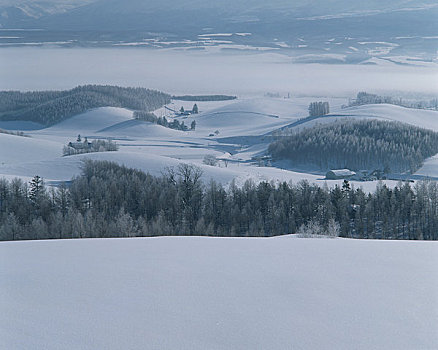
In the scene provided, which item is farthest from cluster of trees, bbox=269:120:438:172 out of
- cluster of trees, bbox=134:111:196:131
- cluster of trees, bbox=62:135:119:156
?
cluster of trees, bbox=134:111:196:131

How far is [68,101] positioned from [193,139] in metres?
47.4

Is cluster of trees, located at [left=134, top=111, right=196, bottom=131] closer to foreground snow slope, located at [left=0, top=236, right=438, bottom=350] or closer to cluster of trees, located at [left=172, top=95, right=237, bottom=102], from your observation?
cluster of trees, located at [left=172, top=95, right=237, bottom=102]

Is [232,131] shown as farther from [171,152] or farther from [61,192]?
[61,192]

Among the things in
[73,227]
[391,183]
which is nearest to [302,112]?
[391,183]

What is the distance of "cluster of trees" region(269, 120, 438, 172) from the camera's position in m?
78.0

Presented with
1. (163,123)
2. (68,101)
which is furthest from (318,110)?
(68,101)

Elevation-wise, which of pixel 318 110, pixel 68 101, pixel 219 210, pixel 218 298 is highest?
pixel 68 101

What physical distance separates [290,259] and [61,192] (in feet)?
104

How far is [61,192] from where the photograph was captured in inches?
1517

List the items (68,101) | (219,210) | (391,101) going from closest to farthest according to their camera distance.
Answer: (219,210)
(391,101)
(68,101)

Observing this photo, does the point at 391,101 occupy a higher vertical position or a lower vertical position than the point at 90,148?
higher

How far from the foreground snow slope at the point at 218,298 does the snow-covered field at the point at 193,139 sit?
41383 mm

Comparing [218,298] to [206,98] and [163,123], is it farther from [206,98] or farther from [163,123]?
[206,98]

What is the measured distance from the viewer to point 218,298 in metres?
7.25
